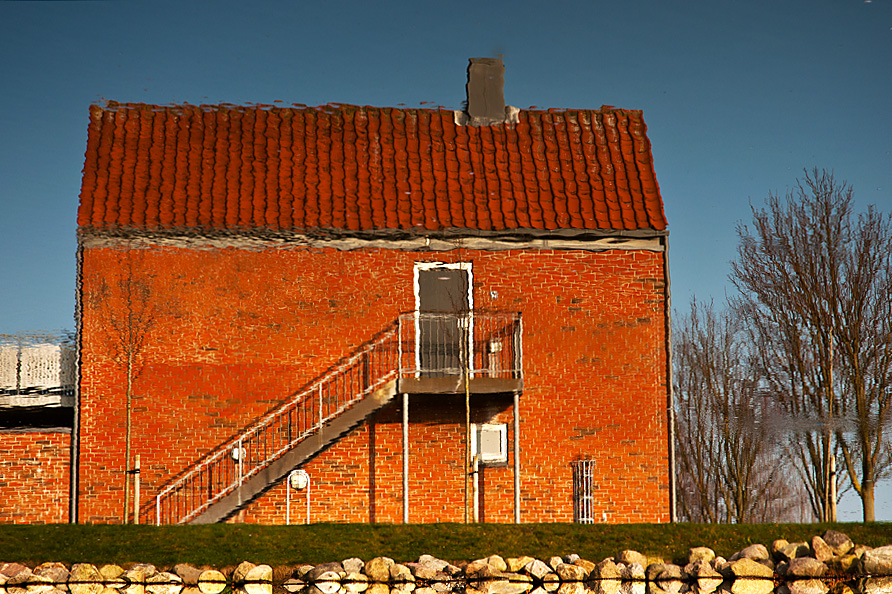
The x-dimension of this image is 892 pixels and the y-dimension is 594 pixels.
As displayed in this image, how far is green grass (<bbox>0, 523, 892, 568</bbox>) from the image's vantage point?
12.3 meters

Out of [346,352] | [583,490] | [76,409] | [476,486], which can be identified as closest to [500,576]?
[476,486]

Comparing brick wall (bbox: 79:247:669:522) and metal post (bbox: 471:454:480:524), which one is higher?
brick wall (bbox: 79:247:669:522)

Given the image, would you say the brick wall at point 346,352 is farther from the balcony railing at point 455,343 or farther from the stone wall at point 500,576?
the stone wall at point 500,576

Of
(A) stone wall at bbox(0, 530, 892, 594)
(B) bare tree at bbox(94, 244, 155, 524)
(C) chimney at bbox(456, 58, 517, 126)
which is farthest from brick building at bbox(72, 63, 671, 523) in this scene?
(A) stone wall at bbox(0, 530, 892, 594)

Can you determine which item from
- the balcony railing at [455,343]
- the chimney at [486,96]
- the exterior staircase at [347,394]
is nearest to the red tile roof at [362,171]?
the chimney at [486,96]

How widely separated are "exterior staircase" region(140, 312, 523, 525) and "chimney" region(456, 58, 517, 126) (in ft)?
15.1

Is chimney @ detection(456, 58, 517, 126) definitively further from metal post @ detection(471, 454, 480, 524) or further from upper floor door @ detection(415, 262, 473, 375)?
metal post @ detection(471, 454, 480, 524)

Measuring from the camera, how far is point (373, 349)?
675 inches

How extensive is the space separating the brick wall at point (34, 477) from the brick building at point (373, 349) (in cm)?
31

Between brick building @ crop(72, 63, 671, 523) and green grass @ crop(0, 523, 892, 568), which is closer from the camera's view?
green grass @ crop(0, 523, 892, 568)

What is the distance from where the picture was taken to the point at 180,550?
12438mm

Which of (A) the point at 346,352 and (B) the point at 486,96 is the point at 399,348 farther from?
(B) the point at 486,96

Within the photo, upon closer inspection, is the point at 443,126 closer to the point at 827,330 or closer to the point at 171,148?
the point at 171,148

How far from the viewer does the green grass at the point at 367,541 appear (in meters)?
Result: 12.3
